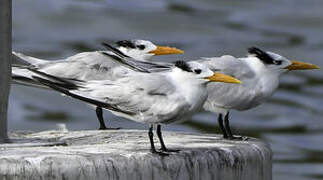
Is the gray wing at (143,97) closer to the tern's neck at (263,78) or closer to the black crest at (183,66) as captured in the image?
the black crest at (183,66)

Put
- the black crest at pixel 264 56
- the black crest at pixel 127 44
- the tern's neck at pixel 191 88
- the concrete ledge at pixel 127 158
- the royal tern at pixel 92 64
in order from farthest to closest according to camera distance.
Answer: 1. the black crest at pixel 127 44
2. the royal tern at pixel 92 64
3. the black crest at pixel 264 56
4. the tern's neck at pixel 191 88
5. the concrete ledge at pixel 127 158

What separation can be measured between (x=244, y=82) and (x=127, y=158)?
1.38 metres

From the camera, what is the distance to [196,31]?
18.8 metres

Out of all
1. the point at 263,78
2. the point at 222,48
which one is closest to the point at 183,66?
the point at 263,78

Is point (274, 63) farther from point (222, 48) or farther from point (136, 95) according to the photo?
point (222, 48)

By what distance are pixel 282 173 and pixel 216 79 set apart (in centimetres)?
781

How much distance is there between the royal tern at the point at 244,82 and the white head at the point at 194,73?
0.65 meters

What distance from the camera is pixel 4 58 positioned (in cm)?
602

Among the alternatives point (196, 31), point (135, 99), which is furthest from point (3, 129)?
point (196, 31)

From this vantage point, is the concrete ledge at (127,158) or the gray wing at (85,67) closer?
the concrete ledge at (127,158)

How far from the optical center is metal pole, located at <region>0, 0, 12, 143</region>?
602 centimetres

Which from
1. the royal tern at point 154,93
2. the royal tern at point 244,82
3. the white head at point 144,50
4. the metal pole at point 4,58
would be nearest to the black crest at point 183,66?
the royal tern at point 154,93

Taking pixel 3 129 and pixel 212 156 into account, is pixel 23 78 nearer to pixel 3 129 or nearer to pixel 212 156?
pixel 3 129

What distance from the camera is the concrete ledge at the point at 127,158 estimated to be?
206 inches
